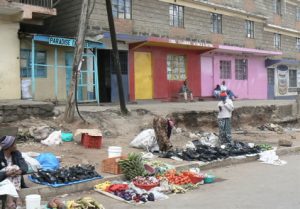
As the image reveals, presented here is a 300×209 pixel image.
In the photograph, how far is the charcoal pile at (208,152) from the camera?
11.8 m

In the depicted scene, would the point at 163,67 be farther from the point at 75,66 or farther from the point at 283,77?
the point at 283,77

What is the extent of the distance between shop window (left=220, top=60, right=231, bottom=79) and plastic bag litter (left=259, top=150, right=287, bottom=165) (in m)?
16.4

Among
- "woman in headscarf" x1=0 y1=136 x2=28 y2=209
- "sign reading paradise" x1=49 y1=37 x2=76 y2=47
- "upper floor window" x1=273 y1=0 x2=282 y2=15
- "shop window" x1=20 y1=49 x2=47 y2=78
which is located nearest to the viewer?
"woman in headscarf" x1=0 y1=136 x2=28 y2=209

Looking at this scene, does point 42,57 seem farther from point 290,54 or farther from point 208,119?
point 290,54

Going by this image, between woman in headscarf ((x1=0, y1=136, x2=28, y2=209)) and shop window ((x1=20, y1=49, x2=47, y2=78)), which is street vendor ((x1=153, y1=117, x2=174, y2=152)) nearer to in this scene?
woman in headscarf ((x1=0, y1=136, x2=28, y2=209))

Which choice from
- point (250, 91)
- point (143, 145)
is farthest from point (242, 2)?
point (143, 145)

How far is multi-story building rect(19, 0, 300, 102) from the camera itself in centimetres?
2173

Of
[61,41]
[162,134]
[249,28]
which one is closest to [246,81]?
[249,28]

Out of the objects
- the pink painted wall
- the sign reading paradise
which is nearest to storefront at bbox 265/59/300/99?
the pink painted wall

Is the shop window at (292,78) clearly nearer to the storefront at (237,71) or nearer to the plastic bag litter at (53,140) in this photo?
the storefront at (237,71)

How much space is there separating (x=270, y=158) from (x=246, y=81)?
19583mm

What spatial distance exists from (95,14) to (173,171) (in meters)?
12.3

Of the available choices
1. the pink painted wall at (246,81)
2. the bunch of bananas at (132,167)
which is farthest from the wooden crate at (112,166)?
the pink painted wall at (246,81)

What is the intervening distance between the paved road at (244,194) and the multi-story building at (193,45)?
10.4m
